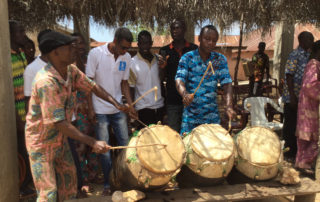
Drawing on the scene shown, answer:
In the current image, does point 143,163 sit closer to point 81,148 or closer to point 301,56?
point 81,148

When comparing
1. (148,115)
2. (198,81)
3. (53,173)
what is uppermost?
(198,81)

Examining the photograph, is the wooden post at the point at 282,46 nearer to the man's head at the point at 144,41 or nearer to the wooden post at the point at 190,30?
the wooden post at the point at 190,30

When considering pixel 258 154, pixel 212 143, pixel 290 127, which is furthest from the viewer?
pixel 290 127

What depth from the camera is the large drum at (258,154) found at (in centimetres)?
251

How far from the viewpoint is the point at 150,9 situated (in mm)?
4609

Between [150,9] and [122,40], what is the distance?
206 cm

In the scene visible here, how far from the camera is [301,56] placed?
156 inches

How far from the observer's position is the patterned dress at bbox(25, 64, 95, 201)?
6.25 feet

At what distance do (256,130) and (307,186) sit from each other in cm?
70

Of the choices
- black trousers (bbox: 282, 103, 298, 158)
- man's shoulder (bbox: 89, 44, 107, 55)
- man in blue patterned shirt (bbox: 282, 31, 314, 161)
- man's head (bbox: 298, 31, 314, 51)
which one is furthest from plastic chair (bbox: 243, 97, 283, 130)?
man's shoulder (bbox: 89, 44, 107, 55)

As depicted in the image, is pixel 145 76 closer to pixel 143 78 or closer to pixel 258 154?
pixel 143 78

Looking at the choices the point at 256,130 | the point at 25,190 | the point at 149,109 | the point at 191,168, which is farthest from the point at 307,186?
the point at 25,190

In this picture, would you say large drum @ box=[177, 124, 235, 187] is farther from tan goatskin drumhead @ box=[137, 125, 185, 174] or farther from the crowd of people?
the crowd of people

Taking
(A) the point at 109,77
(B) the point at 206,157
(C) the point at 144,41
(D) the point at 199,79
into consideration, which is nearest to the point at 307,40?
(D) the point at 199,79
